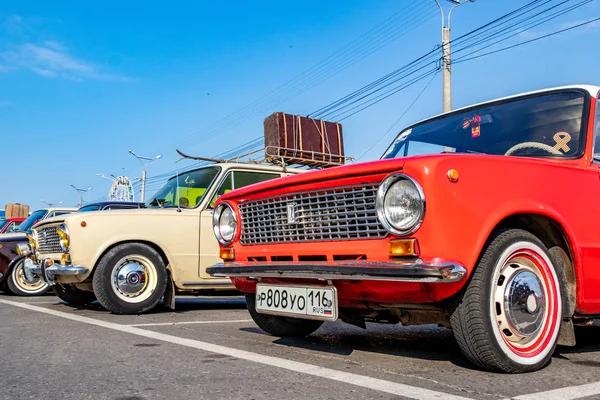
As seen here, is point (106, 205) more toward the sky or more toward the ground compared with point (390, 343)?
more toward the sky

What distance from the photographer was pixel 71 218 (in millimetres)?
6797

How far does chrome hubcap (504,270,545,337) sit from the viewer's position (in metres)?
3.30

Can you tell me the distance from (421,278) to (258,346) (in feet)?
5.30

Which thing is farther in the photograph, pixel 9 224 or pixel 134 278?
pixel 9 224

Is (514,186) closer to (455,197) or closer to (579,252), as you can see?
(455,197)

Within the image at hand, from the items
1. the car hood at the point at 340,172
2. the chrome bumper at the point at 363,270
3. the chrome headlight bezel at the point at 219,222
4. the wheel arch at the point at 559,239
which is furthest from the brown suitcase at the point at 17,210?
the wheel arch at the point at 559,239

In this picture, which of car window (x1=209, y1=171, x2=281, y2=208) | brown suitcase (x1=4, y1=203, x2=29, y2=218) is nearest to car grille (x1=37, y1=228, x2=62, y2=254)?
car window (x1=209, y1=171, x2=281, y2=208)

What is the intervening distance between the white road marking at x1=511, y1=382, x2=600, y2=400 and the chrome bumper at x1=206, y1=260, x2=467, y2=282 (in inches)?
24.3

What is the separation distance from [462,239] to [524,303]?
0.60m

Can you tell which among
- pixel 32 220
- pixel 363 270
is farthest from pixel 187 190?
pixel 32 220

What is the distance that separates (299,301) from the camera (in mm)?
3721

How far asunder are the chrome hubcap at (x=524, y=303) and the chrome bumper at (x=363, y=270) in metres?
0.46

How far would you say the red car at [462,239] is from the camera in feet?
10.3

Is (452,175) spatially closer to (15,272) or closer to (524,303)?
(524,303)
